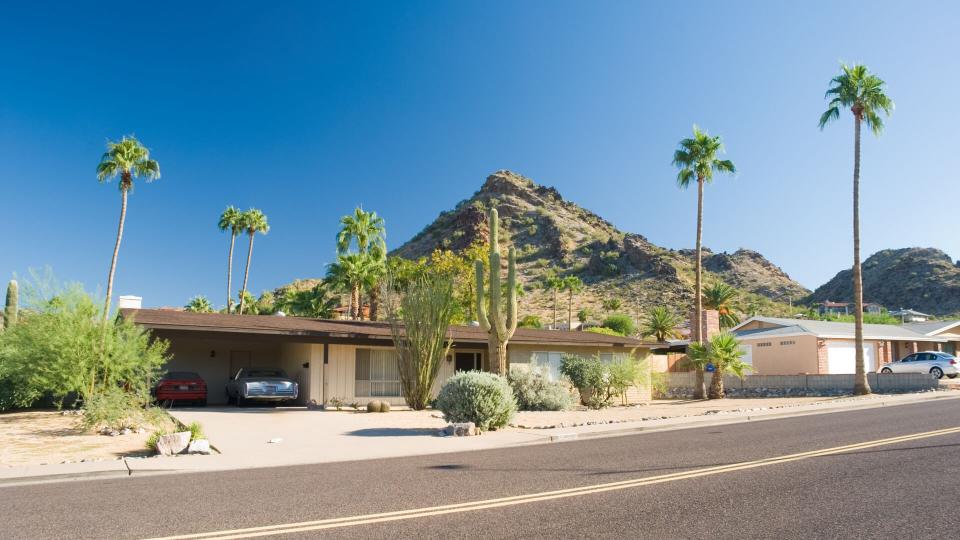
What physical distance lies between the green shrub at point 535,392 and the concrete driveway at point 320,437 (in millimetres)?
3651

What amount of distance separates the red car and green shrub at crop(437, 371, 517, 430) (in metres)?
10.0

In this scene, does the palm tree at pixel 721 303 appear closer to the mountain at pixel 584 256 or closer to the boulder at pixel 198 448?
the mountain at pixel 584 256

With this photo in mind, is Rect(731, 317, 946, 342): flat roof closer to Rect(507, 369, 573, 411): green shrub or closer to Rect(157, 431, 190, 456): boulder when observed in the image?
Rect(507, 369, 573, 411): green shrub

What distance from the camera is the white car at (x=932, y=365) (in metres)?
33.2

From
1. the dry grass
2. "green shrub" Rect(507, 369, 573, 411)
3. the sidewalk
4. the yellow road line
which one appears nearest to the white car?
the sidewalk

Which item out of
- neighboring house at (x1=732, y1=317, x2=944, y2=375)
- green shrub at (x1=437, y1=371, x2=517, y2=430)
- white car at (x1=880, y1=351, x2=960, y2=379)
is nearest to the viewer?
green shrub at (x1=437, y1=371, x2=517, y2=430)

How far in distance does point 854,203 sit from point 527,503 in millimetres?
29610

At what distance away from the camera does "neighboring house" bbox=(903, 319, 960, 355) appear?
143 ft

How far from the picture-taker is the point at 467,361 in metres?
27.9

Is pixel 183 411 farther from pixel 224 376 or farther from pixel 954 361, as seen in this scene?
pixel 954 361

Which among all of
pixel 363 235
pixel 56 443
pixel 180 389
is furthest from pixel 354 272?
pixel 56 443

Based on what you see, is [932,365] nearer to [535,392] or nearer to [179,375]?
[535,392]

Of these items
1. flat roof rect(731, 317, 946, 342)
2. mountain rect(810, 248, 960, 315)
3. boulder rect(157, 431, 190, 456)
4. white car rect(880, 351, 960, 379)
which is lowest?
boulder rect(157, 431, 190, 456)

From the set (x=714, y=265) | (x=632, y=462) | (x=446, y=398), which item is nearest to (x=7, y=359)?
(x=446, y=398)
